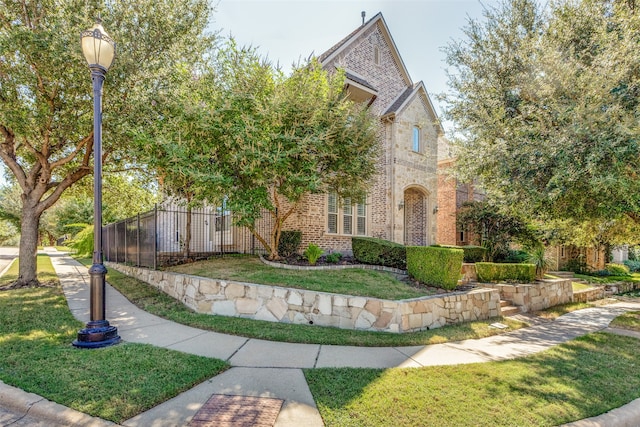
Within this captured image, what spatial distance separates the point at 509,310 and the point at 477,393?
6245 mm

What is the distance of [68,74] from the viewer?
7930 mm

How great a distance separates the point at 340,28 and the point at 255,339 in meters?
13.0

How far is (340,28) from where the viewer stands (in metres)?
13.7

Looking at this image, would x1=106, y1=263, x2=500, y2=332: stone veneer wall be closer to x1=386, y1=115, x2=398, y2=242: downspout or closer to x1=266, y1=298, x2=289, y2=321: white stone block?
x1=266, y1=298, x2=289, y2=321: white stone block

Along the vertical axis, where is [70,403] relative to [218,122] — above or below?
below

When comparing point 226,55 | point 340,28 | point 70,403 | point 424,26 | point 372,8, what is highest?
point 372,8

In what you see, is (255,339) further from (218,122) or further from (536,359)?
(218,122)

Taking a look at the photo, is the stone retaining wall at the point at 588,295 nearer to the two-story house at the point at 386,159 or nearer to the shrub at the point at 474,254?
the shrub at the point at 474,254

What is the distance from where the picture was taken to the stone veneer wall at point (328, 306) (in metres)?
6.19

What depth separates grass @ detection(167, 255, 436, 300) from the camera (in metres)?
6.96

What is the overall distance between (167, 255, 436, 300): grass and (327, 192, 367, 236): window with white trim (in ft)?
11.6

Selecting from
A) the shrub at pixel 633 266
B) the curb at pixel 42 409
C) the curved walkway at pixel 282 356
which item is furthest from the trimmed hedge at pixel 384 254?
the shrub at pixel 633 266

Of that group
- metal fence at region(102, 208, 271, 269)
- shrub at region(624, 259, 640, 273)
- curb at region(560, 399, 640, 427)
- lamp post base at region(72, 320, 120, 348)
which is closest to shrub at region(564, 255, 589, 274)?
shrub at region(624, 259, 640, 273)

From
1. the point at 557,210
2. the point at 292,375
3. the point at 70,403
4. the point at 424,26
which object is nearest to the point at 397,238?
the point at 557,210
